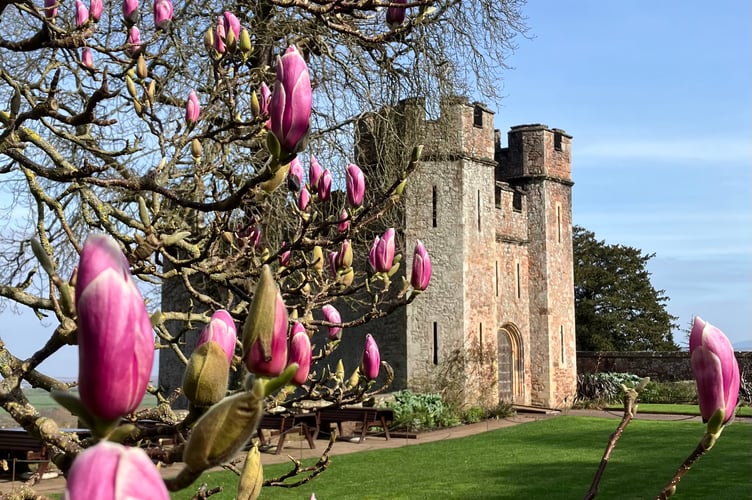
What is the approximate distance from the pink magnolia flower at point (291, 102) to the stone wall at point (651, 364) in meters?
24.4

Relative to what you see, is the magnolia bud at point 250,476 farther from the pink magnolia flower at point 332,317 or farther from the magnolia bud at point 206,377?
the pink magnolia flower at point 332,317

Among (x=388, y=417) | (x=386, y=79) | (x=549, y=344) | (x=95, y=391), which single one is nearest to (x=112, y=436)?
(x=95, y=391)

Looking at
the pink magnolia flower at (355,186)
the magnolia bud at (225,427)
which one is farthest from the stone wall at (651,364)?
the magnolia bud at (225,427)

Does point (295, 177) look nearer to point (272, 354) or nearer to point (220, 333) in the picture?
point (220, 333)

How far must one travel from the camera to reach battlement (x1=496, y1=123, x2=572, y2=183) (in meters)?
22.2

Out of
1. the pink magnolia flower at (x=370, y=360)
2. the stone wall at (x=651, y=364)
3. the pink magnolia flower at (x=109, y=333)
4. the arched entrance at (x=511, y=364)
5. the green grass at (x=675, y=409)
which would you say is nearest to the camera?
the pink magnolia flower at (x=109, y=333)

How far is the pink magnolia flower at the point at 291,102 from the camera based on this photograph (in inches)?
56.4

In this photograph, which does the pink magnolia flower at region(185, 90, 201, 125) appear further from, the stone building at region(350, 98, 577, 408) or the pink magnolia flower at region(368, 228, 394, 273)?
the stone building at region(350, 98, 577, 408)

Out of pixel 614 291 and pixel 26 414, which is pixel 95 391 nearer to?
pixel 26 414

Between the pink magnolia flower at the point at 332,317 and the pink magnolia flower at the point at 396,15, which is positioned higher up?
the pink magnolia flower at the point at 396,15

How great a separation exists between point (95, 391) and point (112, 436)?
72mm

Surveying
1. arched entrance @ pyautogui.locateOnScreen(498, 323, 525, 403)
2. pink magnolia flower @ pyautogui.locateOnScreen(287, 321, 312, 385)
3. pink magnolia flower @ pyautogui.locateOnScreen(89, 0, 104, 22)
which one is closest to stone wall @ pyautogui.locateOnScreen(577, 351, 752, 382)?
arched entrance @ pyautogui.locateOnScreen(498, 323, 525, 403)

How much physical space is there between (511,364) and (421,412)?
5.13 m

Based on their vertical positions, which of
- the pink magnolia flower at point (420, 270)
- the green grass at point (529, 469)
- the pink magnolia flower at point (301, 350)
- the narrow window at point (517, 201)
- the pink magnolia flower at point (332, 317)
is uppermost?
the narrow window at point (517, 201)
